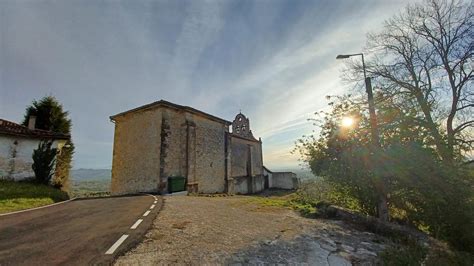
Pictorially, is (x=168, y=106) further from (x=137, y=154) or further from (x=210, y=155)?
(x=210, y=155)

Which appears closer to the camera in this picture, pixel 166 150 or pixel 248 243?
pixel 248 243

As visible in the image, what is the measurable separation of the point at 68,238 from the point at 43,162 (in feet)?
46.8

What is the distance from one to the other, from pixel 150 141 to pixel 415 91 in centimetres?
1791

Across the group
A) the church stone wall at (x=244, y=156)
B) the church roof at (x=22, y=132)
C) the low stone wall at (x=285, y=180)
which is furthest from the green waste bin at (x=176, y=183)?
the low stone wall at (x=285, y=180)

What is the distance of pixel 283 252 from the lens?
4.70 meters

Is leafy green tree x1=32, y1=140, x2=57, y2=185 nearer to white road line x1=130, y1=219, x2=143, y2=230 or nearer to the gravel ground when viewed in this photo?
the gravel ground

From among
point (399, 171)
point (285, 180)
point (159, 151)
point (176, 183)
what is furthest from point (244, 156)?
point (399, 171)

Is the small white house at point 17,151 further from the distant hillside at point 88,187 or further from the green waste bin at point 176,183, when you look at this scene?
the green waste bin at point 176,183

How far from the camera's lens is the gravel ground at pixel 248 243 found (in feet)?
13.5

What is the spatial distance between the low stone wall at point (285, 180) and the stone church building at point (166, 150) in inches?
596

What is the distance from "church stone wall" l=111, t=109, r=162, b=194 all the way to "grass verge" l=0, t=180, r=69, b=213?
524 cm

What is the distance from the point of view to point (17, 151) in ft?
50.4

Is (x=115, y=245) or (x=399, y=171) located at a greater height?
(x=399, y=171)

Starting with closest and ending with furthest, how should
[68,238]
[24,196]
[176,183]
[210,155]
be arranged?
[68,238] → [24,196] → [176,183] → [210,155]
